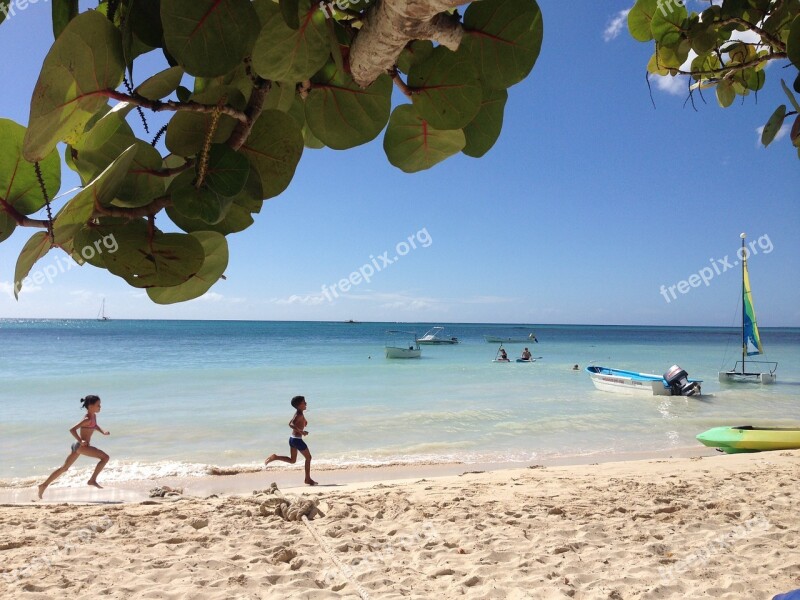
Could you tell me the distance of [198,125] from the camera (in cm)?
41

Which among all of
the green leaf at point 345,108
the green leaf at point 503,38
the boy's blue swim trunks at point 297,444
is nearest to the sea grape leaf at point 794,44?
the green leaf at point 503,38

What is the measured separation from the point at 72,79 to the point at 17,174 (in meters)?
0.08

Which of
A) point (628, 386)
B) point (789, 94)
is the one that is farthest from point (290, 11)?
point (628, 386)

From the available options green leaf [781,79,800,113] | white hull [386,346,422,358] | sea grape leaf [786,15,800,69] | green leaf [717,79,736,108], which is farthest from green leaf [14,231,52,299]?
white hull [386,346,422,358]

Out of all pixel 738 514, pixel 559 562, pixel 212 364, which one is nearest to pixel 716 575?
pixel 559 562

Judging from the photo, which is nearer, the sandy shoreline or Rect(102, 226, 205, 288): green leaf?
Rect(102, 226, 205, 288): green leaf

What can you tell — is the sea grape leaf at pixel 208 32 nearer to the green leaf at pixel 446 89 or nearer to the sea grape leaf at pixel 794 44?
the green leaf at pixel 446 89

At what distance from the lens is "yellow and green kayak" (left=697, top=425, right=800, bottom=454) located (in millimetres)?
8883

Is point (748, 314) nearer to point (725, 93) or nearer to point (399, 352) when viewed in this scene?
point (399, 352)

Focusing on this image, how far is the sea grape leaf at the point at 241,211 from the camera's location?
0.42m

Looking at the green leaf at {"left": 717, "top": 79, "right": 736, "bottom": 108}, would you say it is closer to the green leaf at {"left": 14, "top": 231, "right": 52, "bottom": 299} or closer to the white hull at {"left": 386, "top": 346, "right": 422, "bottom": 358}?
the green leaf at {"left": 14, "top": 231, "right": 52, "bottom": 299}

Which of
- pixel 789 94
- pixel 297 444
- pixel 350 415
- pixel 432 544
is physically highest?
pixel 789 94

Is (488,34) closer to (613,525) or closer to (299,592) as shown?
(299,592)

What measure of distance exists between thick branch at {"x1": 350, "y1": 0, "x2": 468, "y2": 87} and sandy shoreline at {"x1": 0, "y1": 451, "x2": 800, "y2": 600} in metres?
3.74
